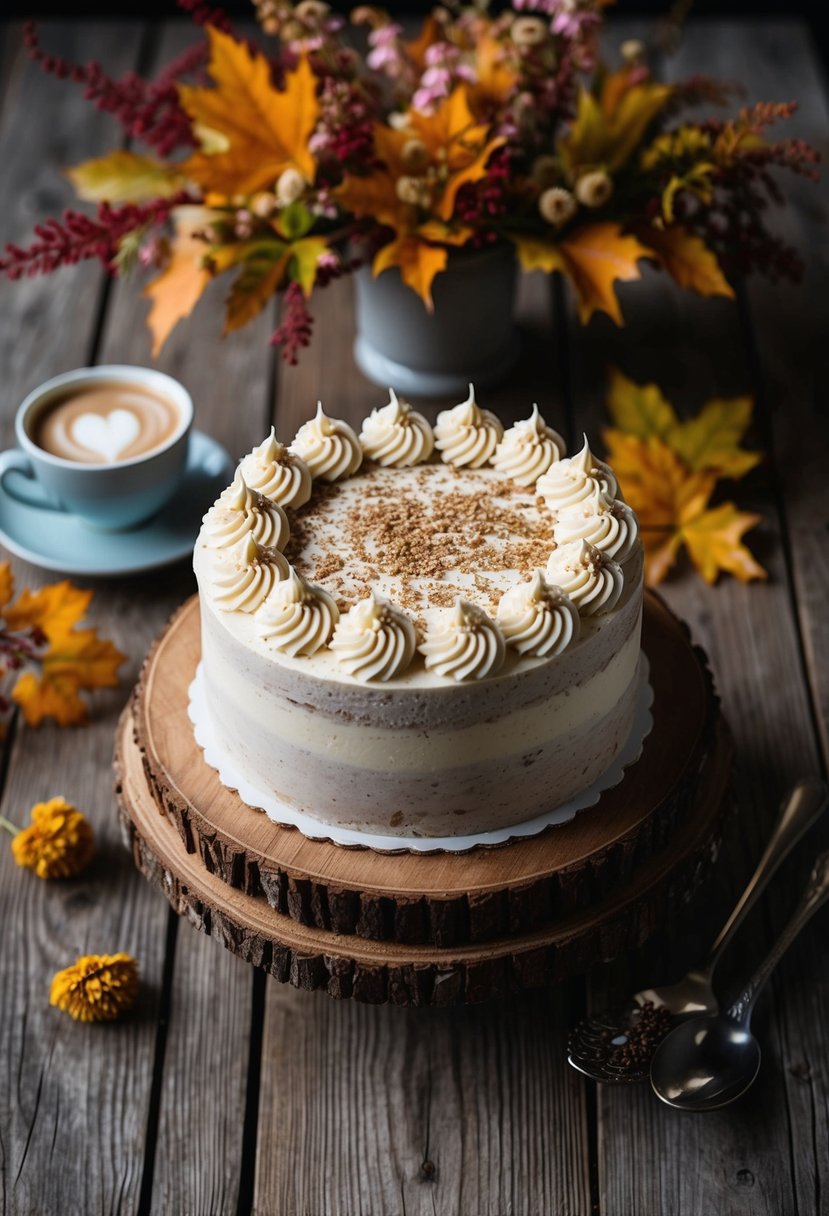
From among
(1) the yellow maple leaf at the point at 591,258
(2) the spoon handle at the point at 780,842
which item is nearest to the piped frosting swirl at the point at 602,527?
(2) the spoon handle at the point at 780,842

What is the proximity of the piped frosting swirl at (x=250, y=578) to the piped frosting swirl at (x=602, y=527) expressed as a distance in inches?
14.2

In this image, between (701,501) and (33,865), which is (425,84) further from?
(33,865)

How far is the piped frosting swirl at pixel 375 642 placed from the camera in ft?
5.23

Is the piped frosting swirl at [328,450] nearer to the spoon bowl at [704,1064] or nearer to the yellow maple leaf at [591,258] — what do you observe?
the yellow maple leaf at [591,258]

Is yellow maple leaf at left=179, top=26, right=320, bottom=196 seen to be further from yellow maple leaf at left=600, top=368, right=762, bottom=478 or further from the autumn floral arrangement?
yellow maple leaf at left=600, top=368, right=762, bottom=478

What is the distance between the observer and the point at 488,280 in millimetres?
2654

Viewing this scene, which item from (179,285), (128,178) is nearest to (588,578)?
(179,285)

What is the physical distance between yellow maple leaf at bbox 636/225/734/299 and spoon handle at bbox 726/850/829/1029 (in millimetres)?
1037

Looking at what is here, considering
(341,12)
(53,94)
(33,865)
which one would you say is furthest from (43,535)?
(341,12)

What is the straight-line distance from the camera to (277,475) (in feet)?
6.04

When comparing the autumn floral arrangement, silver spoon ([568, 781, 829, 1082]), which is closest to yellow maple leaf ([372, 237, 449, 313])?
the autumn floral arrangement

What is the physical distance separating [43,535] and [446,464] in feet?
2.94

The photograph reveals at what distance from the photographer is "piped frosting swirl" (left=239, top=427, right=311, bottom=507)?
184 cm

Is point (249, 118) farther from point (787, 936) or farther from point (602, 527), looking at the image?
point (787, 936)
